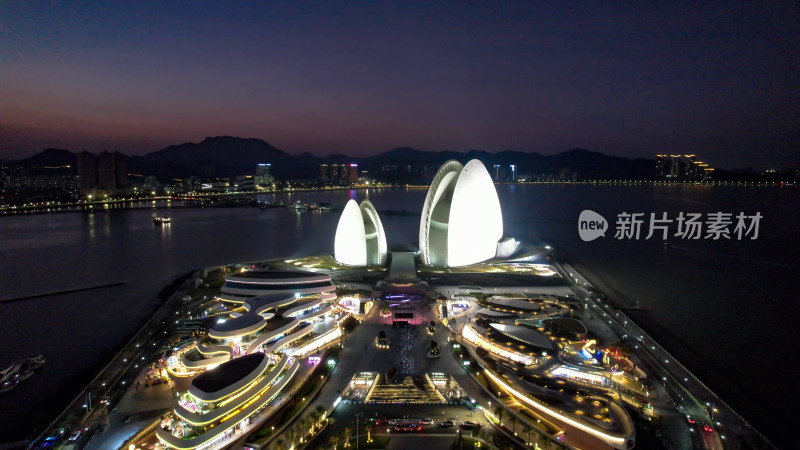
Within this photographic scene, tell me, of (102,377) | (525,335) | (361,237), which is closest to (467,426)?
(525,335)

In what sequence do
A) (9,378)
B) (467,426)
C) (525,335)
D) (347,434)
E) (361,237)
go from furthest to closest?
(361,237) < (525,335) < (9,378) < (467,426) < (347,434)

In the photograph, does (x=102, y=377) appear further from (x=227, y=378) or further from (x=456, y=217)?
(x=456, y=217)

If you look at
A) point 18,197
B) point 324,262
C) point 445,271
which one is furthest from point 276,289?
point 18,197

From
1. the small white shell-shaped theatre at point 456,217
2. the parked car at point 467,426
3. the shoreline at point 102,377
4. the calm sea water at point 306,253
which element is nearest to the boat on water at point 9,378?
the calm sea water at point 306,253

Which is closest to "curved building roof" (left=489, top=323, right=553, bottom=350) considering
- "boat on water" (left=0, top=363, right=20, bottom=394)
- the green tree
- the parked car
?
the parked car

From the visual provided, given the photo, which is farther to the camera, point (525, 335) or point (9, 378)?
point (525, 335)

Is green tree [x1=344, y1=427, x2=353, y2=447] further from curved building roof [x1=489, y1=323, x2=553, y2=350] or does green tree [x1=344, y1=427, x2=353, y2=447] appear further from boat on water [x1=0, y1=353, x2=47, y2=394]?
boat on water [x1=0, y1=353, x2=47, y2=394]

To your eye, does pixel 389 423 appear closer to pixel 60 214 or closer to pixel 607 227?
pixel 607 227

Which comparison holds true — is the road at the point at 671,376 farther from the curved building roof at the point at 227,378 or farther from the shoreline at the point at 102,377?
the shoreline at the point at 102,377
